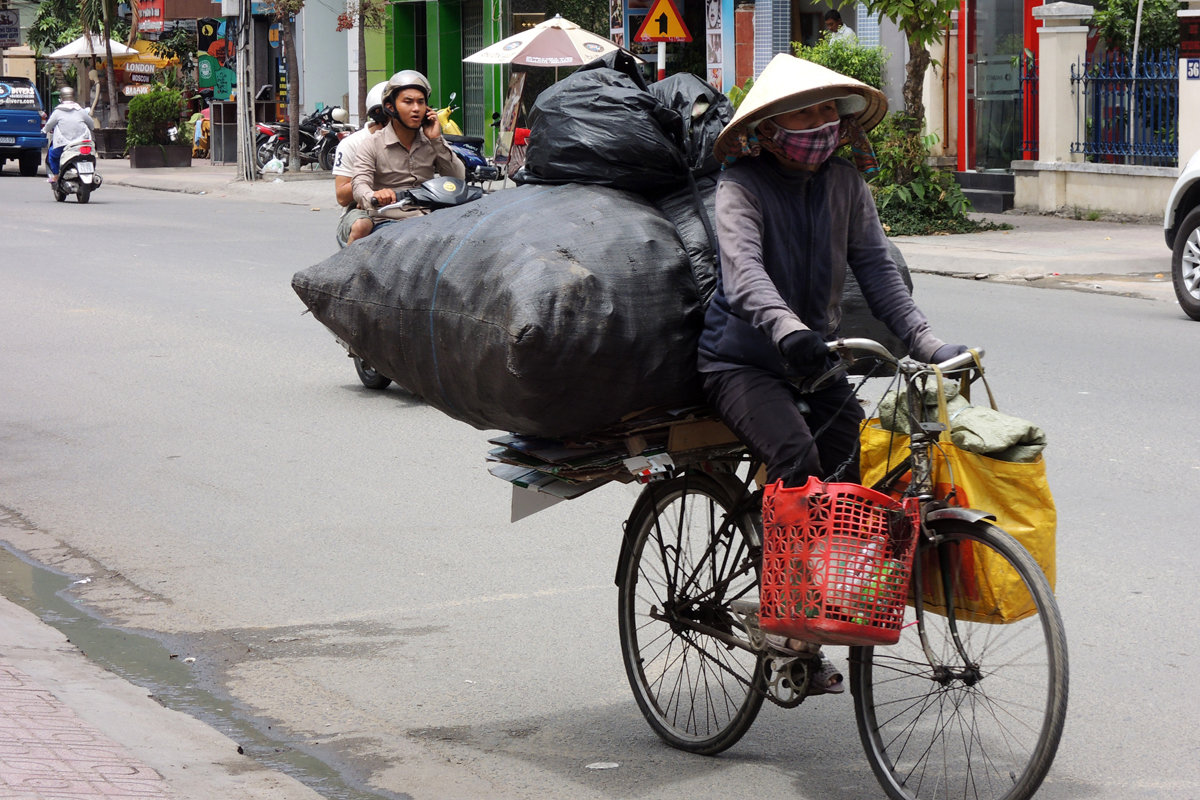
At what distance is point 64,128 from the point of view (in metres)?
25.5

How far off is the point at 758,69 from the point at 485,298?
23.8 metres

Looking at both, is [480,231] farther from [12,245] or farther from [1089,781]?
[12,245]

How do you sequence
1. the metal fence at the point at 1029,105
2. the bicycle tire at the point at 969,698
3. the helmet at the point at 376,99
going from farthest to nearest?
the metal fence at the point at 1029,105 → the helmet at the point at 376,99 → the bicycle tire at the point at 969,698

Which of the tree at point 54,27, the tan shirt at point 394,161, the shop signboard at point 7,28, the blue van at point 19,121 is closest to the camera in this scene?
the tan shirt at point 394,161

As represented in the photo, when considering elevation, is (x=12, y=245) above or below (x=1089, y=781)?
above

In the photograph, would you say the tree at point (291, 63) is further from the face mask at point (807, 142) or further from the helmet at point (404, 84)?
the face mask at point (807, 142)

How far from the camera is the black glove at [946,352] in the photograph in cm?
377

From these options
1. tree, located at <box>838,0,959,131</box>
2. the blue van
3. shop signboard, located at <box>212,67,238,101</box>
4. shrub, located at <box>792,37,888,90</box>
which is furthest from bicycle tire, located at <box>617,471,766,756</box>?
shop signboard, located at <box>212,67,238,101</box>

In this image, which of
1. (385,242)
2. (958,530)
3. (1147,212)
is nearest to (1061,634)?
(958,530)

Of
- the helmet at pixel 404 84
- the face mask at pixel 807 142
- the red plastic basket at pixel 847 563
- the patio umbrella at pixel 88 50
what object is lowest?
the red plastic basket at pixel 847 563

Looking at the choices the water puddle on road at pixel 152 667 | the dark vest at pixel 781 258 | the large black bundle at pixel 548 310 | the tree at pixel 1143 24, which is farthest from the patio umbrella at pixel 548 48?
the dark vest at pixel 781 258

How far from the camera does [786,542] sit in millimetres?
3561

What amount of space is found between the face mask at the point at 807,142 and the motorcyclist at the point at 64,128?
23733mm

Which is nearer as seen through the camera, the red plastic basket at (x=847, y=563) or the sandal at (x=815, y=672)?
the red plastic basket at (x=847, y=563)
